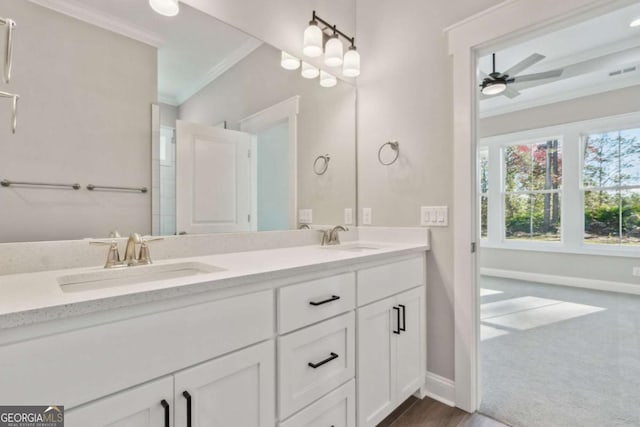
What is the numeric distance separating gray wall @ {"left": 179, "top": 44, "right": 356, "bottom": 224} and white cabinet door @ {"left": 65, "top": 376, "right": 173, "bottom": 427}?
114 cm

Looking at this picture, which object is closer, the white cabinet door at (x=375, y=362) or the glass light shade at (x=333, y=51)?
the white cabinet door at (x=375, y=362)

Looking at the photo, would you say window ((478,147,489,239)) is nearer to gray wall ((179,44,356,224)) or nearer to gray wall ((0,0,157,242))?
gray wall ((179,44,356,224))

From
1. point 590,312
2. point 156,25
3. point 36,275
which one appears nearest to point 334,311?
point 36,275

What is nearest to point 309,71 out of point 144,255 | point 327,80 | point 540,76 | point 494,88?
point 327,80

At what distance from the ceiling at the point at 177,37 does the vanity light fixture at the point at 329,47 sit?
369mm

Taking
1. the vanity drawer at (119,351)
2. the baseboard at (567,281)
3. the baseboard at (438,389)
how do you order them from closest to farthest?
the vanity drawer at (119,351), the baseboard at (438,389), the baseboard at (567,281)

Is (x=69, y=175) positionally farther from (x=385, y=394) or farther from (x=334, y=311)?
(x=385, y=394)

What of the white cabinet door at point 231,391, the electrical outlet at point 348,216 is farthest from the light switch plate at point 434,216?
the white cabinet door at point 231,391

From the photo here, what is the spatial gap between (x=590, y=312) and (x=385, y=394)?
10.7 ft

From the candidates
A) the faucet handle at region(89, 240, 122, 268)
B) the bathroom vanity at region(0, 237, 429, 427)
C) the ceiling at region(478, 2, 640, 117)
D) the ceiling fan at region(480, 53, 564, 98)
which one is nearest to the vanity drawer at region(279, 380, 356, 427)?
the bathroom vanity at region(0, 237, 429, 427)

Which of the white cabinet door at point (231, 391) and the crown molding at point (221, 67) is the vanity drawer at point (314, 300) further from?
the crown molding at point (221, 67)

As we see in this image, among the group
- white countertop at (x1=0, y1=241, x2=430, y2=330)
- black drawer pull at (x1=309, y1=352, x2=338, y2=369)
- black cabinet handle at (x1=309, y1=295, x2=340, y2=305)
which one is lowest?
black drawer pull at (x1=309, y1=352, x2=338, y2=369)

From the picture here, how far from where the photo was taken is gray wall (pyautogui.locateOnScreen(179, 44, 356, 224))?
63.6 inches

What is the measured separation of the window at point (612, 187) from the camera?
4266mm
